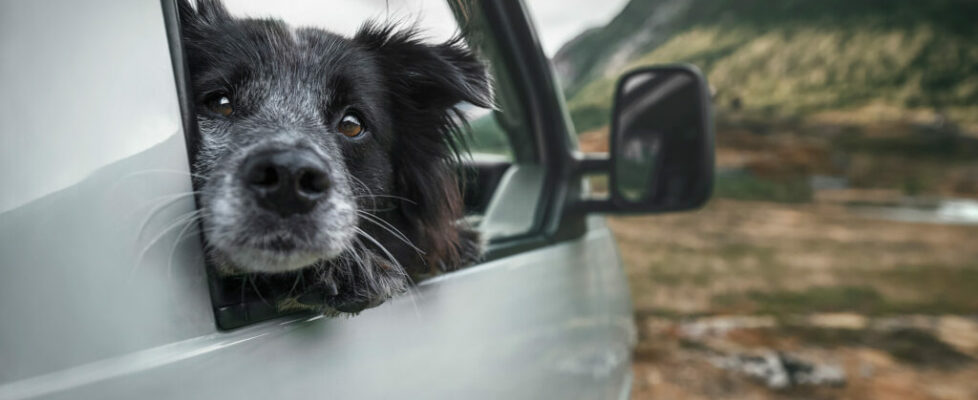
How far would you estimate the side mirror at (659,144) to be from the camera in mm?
2424

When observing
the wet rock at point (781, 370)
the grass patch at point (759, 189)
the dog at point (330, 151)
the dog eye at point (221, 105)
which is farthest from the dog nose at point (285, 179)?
the grass patch at point (759, 189)

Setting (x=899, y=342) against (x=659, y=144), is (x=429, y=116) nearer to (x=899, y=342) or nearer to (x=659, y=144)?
(x=659, y=144)

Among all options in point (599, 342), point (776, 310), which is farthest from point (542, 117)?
point (776, 310)

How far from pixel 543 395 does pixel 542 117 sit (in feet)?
3.23

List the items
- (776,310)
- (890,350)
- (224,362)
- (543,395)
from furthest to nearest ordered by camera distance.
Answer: (776,310) → (890,350) → (543,395) → (224,362)

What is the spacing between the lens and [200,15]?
155cm

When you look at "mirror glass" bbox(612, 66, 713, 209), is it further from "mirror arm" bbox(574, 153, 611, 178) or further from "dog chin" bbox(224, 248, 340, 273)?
"dog chin" bbox(224, 248, 340, 273)

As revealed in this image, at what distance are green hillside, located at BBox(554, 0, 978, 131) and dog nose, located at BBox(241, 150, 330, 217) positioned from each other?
15.1 m

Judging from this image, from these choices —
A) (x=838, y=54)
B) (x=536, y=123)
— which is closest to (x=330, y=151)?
(x=536, y=123)

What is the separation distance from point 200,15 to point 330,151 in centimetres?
38

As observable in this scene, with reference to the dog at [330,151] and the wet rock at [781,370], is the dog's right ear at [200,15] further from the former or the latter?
the wet rock at [781,370]

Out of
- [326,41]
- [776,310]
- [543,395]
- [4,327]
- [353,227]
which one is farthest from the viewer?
[776,310]

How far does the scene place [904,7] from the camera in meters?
17.1

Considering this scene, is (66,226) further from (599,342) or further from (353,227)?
(599,342)
